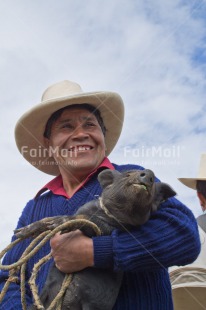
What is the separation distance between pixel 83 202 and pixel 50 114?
651 mm

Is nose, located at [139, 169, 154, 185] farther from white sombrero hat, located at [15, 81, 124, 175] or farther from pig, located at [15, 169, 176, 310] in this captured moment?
white sombrero hat, located at [15, 81, 124, 175]

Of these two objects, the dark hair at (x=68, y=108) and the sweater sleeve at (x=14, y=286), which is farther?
the dark hair at (x=68, y=108)

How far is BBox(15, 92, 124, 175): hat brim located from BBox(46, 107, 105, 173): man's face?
0.08 metres

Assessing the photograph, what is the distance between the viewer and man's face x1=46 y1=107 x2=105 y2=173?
237 cm

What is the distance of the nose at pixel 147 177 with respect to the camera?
6.03 ft

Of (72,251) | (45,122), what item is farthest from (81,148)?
(72,251)

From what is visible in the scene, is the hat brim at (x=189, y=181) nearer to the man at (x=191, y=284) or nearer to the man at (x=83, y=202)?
the man at (x=191, y=284)

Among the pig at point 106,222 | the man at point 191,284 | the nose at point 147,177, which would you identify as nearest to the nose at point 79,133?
the pig at point 106,222

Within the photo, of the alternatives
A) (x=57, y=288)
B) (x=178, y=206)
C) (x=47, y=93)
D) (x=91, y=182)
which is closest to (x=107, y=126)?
(x=47, y=93)

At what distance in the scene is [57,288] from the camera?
1.82 meters

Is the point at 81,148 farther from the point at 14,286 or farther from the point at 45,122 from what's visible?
the point at 14,286

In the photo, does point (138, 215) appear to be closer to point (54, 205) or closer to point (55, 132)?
point (54, 205)

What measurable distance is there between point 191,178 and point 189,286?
1.24 meters

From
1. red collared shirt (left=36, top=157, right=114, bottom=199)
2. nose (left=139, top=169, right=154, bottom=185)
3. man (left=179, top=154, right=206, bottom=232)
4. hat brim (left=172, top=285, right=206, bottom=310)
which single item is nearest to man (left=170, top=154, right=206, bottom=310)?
hat brim (left=172, top=285, right=206, bottom=310)
